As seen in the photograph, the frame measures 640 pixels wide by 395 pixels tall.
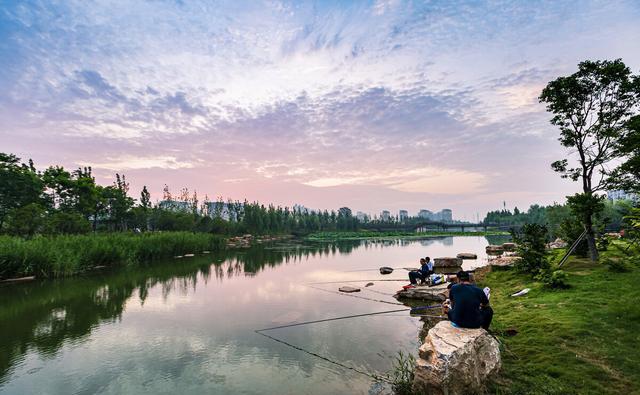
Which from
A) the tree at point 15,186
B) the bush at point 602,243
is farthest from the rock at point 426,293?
the tree at point 15,186

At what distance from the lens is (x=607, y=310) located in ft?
27.1

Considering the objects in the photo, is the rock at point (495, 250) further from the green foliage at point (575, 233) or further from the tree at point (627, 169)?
the tree at point (627, 169)

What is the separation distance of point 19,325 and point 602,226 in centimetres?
2403

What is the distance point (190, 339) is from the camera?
33.5 feet

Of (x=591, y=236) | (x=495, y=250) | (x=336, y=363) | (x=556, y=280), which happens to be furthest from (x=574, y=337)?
(x=495, y=250)

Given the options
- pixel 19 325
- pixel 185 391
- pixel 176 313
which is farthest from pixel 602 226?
pixel 19 325

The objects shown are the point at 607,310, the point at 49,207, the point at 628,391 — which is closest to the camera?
the point at 628,391

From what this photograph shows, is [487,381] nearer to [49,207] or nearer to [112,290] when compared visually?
[112,290]

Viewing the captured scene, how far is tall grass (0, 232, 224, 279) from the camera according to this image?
19725 millimetres

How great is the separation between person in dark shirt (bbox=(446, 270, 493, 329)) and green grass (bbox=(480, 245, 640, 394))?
0.96m

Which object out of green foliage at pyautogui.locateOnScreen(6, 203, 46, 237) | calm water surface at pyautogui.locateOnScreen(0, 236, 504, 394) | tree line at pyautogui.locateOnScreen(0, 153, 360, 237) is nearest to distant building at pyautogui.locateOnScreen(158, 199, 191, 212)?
tree line at pyautogui.locateOnScreen(0, 153, 360, 237)

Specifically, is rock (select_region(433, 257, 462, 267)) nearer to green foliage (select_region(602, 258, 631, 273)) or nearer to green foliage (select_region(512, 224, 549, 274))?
green foliage (select_region(512, 224, 549, 274))

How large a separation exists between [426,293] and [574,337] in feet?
23.8

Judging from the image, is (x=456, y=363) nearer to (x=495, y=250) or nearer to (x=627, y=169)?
(x=627, y=169)
